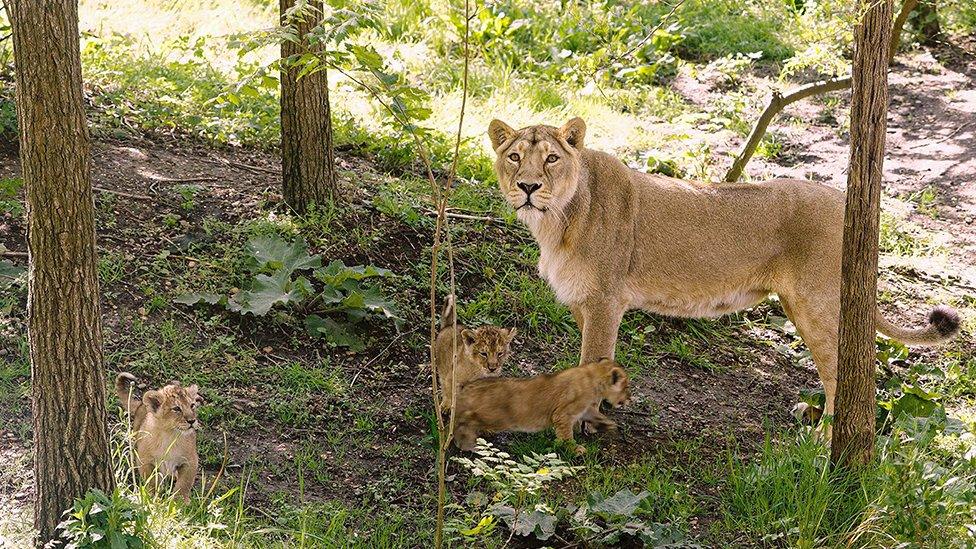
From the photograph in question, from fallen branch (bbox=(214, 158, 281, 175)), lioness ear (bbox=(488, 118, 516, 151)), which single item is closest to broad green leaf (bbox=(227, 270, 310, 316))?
lioness ear (bbox=(488, 118, 516, 151))

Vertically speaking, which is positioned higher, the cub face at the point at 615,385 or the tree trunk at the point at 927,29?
the tree trunk at the point at 927,29

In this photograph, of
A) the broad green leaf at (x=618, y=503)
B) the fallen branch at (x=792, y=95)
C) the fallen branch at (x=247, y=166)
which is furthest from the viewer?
the fallen branch at (x=247, y=166)

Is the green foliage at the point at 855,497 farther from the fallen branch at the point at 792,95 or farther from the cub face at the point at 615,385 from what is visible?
the fallen branch at the point at 792,95

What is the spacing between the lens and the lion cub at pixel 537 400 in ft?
21.1

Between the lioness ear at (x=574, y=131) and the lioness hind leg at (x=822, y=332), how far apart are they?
67.7 inches

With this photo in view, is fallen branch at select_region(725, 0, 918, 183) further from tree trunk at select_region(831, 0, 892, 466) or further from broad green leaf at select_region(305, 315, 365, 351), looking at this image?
broad green leaf at select_region(305, 315, 365, 351)

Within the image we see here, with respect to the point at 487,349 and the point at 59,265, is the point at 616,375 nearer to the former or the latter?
the point at 487,349

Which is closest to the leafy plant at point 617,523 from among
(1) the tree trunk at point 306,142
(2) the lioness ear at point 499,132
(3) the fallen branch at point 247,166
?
(2) the lioness ear at point 499,132

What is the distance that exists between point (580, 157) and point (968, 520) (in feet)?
10.1

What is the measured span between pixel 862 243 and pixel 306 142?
4.13 m

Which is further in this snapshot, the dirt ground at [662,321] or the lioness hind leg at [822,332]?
the lioness hind leg at [822,332]

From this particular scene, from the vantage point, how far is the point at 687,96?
42.0 ft

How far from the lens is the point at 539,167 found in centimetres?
685

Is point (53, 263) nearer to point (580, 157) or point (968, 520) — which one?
point (580, 157)
